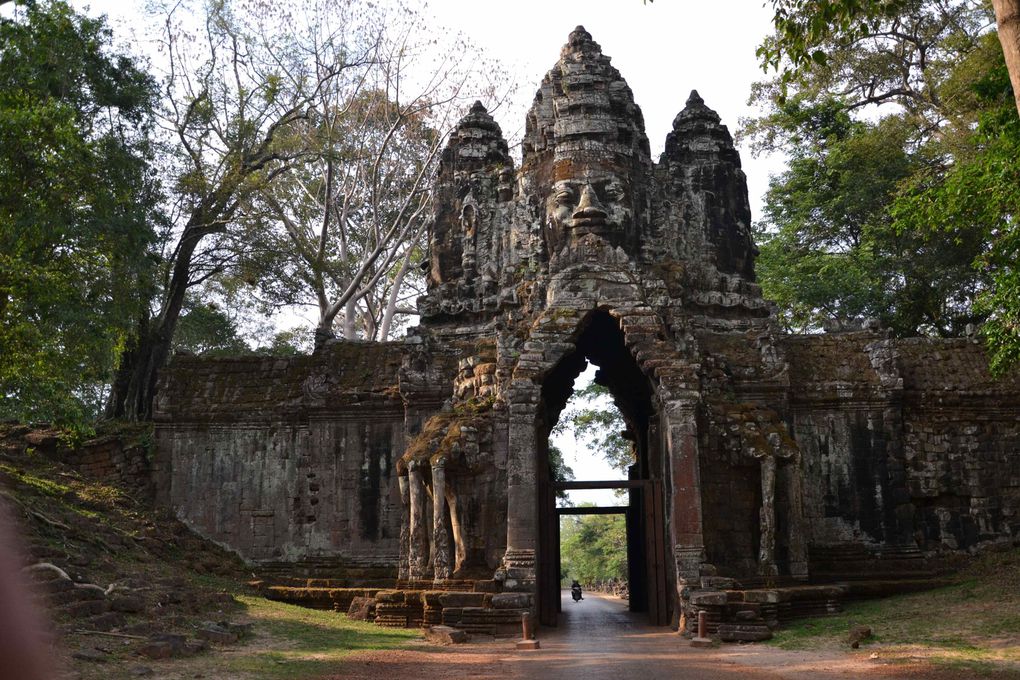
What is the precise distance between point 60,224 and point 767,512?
36.8 feet

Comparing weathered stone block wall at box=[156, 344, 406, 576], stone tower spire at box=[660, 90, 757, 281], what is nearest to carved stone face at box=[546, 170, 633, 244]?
stone tower spire at box=[660, 90, 757, 281]

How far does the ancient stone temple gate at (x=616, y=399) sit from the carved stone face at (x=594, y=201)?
0.05m

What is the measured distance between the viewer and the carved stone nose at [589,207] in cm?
1716

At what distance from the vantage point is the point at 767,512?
14.9m

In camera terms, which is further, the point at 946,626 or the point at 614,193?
the point at 614,193

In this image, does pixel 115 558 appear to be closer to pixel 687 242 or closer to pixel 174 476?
pixel 174 476

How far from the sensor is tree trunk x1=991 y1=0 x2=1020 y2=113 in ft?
27.6

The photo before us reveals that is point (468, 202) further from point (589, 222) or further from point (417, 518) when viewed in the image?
point (417, 518)

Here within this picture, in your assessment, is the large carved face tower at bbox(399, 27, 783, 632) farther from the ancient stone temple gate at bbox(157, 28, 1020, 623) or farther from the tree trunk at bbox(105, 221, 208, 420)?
the tree trunk at bbox(105, 221, 208, 420)

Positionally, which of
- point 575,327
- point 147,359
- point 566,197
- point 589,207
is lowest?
point 575,327

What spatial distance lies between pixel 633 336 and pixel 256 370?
8.49 m

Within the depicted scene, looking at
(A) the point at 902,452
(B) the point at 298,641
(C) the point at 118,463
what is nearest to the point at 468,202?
(C) the point at 118,463

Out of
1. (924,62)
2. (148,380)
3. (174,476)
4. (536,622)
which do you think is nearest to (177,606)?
(536,622)

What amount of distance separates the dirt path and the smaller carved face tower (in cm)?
749
